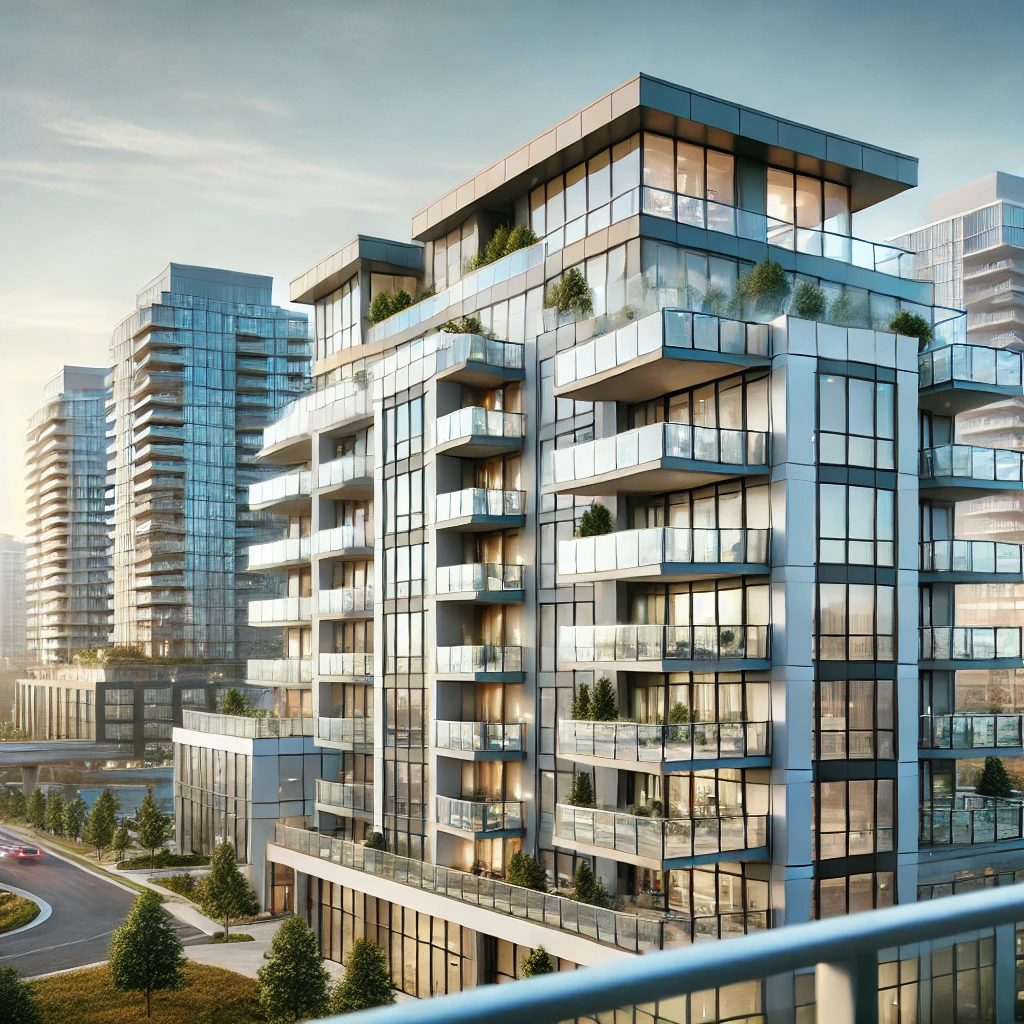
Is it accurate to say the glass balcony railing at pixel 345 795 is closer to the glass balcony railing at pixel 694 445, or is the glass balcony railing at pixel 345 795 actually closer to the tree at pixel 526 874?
the tree at pixel 526 874

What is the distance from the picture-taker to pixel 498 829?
30578 millimetres

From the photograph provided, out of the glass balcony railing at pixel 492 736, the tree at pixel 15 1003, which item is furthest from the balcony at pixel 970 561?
the tree at pixel 15 1003

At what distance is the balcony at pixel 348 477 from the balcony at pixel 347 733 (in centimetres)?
776

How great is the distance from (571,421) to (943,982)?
27.8 m

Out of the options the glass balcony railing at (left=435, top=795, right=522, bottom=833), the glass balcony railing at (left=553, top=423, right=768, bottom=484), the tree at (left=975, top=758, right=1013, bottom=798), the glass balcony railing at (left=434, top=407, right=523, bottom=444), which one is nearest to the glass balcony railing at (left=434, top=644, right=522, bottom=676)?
the glass balcony railing at (left=435, top=795, right=522, bottom=833)

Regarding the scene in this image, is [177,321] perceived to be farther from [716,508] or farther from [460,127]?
[716,508]

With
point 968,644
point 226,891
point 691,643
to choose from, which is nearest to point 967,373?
point 968,644

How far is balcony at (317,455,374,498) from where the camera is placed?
39.0m

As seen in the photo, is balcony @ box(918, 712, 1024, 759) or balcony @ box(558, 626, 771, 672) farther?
balcony @ box(918, 712, 1024, 759)

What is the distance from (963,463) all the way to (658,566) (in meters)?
9.67

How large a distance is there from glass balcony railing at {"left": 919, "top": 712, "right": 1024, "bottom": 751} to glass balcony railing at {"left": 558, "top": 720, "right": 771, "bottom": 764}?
6226 mm

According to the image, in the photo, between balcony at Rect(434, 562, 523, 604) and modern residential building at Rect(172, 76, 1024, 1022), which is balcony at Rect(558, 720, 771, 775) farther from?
balcony at Rect(434, 562, 523, 604)

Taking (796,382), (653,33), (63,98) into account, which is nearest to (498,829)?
(796,382)

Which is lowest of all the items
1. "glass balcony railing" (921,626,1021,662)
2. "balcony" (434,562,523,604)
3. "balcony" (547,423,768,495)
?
"glass balcony railing" (921,626,1021,662)
